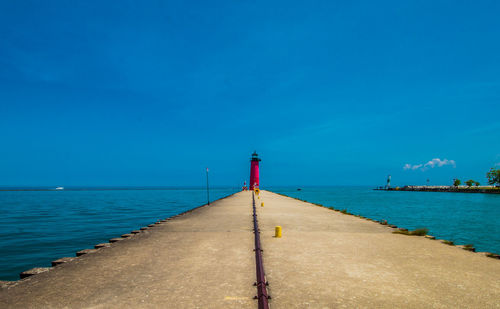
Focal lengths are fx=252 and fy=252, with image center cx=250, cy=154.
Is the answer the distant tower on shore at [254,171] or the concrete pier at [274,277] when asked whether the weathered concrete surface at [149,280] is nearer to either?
the concrete pier at [274,277]

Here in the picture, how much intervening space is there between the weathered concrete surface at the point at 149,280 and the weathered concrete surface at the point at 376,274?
787 millimetres

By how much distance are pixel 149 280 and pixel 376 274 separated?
465 centimetres

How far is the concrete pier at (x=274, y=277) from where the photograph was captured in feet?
13.4

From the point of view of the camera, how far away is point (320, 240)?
8602 mm

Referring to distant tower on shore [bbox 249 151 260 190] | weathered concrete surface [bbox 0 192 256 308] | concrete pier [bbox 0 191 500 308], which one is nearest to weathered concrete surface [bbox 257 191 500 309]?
Result: concrete pier [bbox 0 191 500 308]

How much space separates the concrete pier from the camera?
407cm

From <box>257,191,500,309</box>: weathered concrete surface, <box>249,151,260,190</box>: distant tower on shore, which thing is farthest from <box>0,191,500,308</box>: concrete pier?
<box>249,151,260,190</box>: distant tower on shore

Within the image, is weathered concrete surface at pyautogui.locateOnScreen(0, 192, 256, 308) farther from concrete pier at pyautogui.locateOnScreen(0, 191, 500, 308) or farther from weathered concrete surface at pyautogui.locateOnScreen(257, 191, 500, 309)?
weathered concrete surface at pyautogui.locateOnScreen(257, 191, 500, 309)

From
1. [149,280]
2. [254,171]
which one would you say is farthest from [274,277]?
[254,171]

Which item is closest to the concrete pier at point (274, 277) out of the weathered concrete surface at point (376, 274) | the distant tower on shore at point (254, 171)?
the weathered concrete surface at point (376, 274)

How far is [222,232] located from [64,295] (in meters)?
6.18

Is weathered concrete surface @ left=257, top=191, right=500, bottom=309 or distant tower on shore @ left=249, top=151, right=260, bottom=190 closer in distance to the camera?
weathered concrete surface @ left=257, top=191, right=500, bottom=309

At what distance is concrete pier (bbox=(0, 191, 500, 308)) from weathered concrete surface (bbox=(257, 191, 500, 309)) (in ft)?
0.06

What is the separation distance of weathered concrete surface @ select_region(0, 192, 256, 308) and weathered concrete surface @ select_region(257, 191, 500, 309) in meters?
0.79
